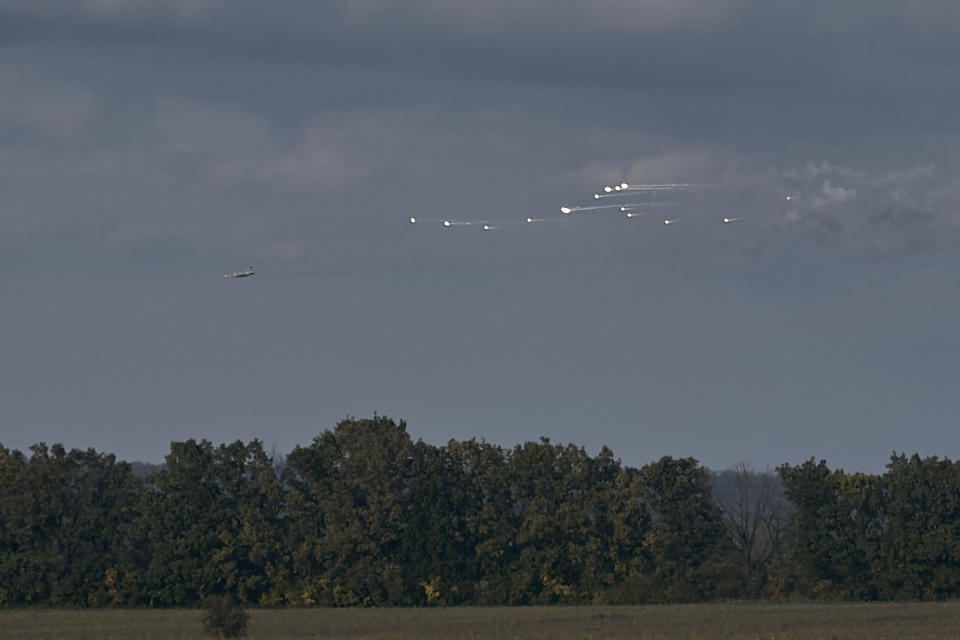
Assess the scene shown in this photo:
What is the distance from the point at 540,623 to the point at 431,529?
34816 mm

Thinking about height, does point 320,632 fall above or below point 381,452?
below

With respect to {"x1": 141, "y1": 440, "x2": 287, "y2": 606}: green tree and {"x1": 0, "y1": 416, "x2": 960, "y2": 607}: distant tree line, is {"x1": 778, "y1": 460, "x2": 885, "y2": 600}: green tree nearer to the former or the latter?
{"x1": 0, "y1": 416, "x2": 960, "y2": 607}: distant tree line

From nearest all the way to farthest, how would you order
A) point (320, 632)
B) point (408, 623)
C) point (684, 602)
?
point (320, 632), point (408, 623), point (684, 602)

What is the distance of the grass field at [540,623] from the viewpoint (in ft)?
253

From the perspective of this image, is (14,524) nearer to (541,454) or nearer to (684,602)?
(541,454)

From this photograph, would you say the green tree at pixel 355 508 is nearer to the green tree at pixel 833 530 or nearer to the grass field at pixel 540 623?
the grass field at pixel 540 623

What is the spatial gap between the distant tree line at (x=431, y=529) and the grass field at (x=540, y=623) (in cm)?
819

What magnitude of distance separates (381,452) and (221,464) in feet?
46.5

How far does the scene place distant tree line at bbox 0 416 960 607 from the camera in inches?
4609

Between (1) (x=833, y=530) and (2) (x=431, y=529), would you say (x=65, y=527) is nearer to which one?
(2) (x=431, y=529)

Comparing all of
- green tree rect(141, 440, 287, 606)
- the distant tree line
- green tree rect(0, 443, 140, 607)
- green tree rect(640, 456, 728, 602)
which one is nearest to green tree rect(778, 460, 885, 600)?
the distant tree line

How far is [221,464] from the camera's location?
124 meters

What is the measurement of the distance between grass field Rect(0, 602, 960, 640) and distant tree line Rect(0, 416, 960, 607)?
8.19 m

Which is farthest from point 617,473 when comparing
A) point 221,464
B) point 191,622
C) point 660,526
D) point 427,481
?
point 191,622
